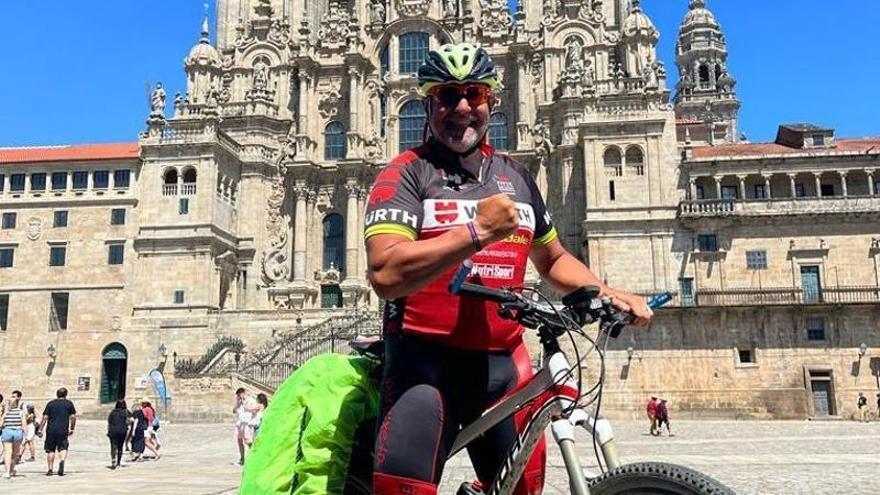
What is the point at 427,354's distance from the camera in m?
3.03

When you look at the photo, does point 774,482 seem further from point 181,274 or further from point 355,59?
point 355,59

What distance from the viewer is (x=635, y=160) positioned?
137 feet

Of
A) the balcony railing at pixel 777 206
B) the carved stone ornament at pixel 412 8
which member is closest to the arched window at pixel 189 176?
the carved stone ornament at pixel 412 8

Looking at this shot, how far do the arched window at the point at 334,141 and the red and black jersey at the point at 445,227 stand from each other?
155 feet

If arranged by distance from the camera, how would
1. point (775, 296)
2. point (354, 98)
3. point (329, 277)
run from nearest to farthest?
1. point (775, 296)
2. point (329, 277)
3. point (354, 98)

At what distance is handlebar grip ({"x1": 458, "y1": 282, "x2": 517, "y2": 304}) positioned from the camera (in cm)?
281

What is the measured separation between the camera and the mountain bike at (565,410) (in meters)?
2.79

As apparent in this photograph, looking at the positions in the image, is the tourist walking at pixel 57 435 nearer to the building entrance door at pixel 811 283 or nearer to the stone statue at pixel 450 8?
→ the building entrance door at pixel 811 283

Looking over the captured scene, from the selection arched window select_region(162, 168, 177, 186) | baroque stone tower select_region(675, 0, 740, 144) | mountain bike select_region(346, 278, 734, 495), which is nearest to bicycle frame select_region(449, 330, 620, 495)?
mountain bike select_region(346, 278, 734, 495)

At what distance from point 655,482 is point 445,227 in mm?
1260

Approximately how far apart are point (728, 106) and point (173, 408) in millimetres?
70917

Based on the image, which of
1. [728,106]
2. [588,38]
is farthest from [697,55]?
[588,38]

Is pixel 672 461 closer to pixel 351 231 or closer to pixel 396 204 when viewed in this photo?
pixel 396 204

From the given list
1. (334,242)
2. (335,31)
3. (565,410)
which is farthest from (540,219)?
(335,31)
